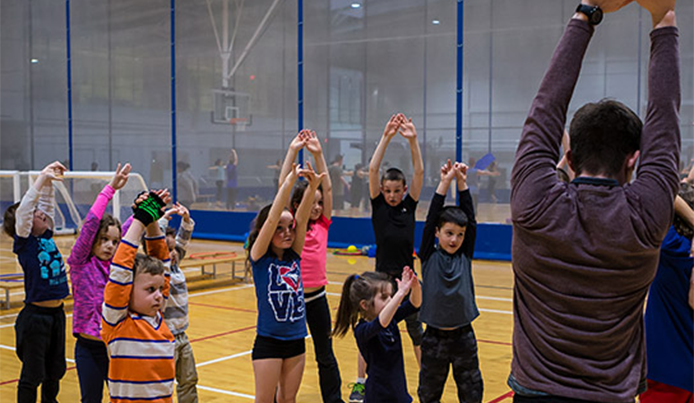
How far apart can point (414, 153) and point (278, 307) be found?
55.9 inches

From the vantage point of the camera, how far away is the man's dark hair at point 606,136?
61.1 inches

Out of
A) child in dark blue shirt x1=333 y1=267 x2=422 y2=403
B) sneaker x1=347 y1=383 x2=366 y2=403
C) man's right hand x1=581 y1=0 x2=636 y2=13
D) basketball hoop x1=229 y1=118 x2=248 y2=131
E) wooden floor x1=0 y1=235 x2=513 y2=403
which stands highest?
basketball hoop x1=229 y1=118 x2=248 y2=131

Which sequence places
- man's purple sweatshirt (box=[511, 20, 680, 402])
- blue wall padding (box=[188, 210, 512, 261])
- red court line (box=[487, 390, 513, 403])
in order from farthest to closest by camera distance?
blue wall padding (box=[188, 210, 512, 261])
red court line (box=[487, 390, 513, 403])
man's purple sweatshirt (box=[511, 20, 680, 402])

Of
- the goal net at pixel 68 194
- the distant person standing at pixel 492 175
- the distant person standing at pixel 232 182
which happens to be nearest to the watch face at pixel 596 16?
the goal net at pixel 68 194

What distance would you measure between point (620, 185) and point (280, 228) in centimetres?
208

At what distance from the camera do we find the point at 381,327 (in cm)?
308

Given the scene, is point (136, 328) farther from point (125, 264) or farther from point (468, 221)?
point (468, 221)

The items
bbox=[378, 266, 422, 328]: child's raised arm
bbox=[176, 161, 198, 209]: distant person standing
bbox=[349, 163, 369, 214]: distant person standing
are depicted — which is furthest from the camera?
bbox=[176, 161, 198, 209]: distant person standing

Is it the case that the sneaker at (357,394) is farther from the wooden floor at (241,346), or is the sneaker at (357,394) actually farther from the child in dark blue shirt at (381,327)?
the child in dark blue shirt at (381,327)

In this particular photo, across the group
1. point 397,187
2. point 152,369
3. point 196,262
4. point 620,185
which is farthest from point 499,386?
point 196,262

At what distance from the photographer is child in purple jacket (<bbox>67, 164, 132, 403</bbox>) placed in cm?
360

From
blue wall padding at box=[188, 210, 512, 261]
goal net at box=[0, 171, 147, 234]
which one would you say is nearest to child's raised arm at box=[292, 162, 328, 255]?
goal net at box=[0, 171, 147, 234]

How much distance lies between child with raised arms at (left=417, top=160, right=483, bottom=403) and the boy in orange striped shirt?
1.29 meters

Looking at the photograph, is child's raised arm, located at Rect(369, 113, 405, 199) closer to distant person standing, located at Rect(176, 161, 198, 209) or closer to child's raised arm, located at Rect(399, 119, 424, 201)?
child's raised arm, located at Rect(399, 119, 424, 201)
